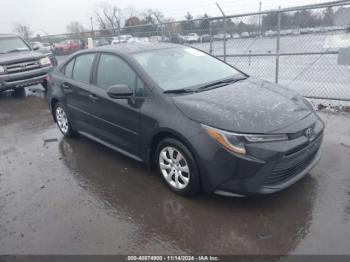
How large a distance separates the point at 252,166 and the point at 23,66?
8622mm

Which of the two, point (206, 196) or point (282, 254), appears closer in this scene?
point (282, 254)

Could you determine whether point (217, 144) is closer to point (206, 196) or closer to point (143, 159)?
point (206, 196)

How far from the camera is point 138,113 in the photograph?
3.85m

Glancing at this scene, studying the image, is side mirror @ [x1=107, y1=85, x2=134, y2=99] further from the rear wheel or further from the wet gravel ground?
the rear wheel

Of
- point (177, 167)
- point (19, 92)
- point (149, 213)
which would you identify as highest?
point (177, 167)

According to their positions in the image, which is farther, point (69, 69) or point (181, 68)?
point (69, 69)

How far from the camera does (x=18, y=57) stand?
31.2ft

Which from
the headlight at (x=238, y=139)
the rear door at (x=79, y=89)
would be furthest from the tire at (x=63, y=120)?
the headlight at (x=238, y=139)

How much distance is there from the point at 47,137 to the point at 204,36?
4939mm

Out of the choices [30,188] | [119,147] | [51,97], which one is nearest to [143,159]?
[119,147]

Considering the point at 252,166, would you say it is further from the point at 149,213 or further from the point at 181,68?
the point at 181,68

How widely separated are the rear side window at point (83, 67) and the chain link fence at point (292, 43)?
4115 mm

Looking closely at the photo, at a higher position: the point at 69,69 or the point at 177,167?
the point at 69,69

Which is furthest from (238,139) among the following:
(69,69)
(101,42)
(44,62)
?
(101,42)
